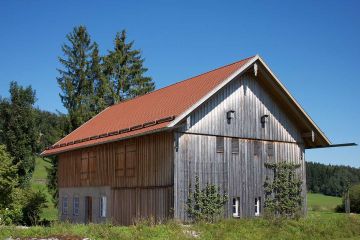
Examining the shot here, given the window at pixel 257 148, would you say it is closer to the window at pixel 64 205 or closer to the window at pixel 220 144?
the window at pixel 220 144

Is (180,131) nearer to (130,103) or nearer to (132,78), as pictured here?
(130,103)

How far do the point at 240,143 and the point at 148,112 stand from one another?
17.8 feet

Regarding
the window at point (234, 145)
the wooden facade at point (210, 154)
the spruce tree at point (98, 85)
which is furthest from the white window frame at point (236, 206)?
the spruce tree at point (98, 85)

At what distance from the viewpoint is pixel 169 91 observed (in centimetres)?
3064

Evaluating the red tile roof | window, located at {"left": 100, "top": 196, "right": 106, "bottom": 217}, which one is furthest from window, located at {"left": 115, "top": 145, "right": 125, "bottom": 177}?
window, located at {"left": 100, "top": 196, "right": 106, "bottom": 217}

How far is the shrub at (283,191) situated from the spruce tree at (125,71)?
2386 centimetres

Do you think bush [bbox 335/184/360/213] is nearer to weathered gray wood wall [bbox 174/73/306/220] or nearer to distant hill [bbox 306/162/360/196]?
weathered gray wood wall [bbox 174/73/306/220]

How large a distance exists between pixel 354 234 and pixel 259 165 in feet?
19.6

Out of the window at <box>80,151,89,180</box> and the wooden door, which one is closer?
the wooden door

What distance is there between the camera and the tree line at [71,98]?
44.1m

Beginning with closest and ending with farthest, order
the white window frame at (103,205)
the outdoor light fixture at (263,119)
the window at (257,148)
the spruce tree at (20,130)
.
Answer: the window at (257,148) → the outdoor light fixture at (263,119) → the white window frame at (103,205) → the spruce tree at (20,130)

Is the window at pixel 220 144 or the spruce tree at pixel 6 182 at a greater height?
the window at pixel 220 144

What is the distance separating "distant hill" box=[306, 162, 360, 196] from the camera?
91188mm

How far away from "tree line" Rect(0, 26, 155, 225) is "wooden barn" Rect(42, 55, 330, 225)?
1194cm
